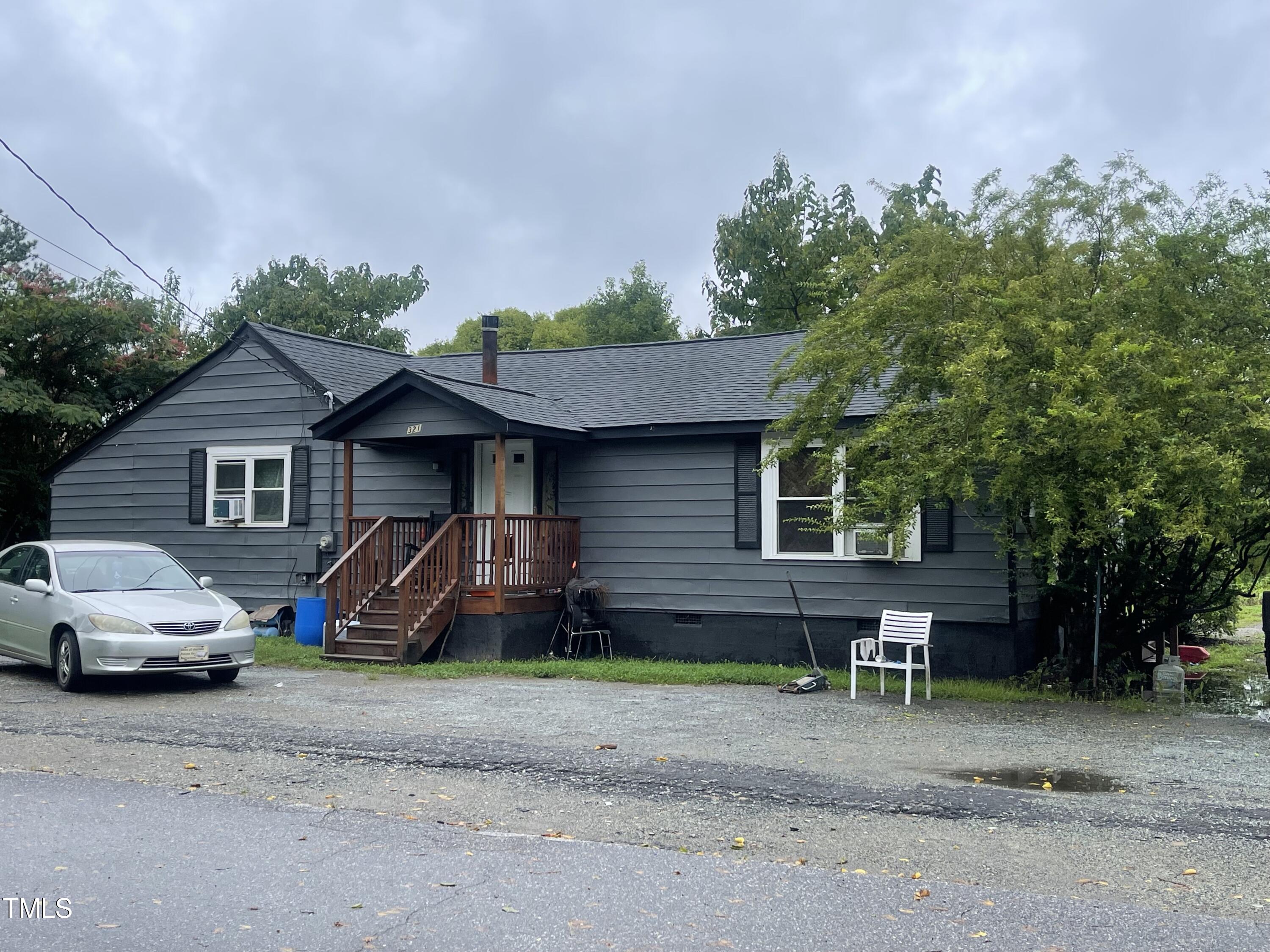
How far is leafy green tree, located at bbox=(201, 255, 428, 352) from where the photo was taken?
4059 cm

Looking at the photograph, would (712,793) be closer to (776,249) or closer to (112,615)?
(112,615)

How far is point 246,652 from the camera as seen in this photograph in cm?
1223

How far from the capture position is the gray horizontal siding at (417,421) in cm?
1482

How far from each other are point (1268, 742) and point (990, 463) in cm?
324

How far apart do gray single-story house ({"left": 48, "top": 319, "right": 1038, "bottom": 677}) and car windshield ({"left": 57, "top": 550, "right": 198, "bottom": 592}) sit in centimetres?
200

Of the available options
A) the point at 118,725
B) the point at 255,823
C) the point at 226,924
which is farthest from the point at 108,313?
the point at 226,924

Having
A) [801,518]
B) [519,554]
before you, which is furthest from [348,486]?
[801,518]

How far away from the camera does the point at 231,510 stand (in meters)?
18.5

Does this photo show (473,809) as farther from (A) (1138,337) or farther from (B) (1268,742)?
(A) (1138,337)

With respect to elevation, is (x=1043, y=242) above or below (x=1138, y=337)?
above

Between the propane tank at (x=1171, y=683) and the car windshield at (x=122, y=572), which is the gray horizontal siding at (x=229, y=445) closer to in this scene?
the car windshield at (x=122, y=572)

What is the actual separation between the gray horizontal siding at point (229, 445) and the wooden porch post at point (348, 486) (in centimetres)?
136

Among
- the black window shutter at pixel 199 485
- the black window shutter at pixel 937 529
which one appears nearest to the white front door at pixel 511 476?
the black window shutter at pixel 199 485

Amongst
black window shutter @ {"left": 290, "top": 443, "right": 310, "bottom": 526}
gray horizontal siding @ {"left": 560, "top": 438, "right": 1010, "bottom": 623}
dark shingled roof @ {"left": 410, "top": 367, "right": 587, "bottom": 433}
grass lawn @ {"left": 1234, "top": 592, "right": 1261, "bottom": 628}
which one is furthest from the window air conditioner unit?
grass lawn @ {"left": 1234, "top": 592, "right": 1261, "bottom": 628}
